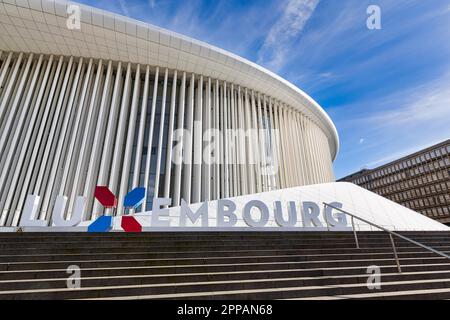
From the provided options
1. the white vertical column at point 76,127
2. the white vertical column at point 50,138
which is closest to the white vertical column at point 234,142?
the white vertical column at point 76,127

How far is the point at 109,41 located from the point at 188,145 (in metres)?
8.00

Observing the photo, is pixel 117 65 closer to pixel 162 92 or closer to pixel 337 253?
pixel 162 92

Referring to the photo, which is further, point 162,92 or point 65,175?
point 162,92

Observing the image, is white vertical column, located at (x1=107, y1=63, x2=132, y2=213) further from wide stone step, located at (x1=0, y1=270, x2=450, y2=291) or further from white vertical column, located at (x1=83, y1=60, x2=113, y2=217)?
→ wide stone step, located at (x1=0, y1=270, x2=450, y2=291)

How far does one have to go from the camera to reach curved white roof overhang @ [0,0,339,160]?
13.6m

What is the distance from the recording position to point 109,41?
606 inches

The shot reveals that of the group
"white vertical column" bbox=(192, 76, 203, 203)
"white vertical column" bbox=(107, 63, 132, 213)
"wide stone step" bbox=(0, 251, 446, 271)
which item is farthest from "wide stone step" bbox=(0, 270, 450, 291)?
"white vertical column" bbox=(192, 76, 203, 203)

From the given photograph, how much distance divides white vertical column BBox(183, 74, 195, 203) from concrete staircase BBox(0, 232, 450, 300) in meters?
8.82

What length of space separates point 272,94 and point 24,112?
17.7 meters

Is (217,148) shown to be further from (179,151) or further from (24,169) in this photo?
(24,169)

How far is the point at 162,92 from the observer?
18.6 meters

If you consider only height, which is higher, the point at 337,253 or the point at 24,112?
the point at 24,112

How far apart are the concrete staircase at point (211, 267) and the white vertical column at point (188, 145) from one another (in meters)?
8.82
